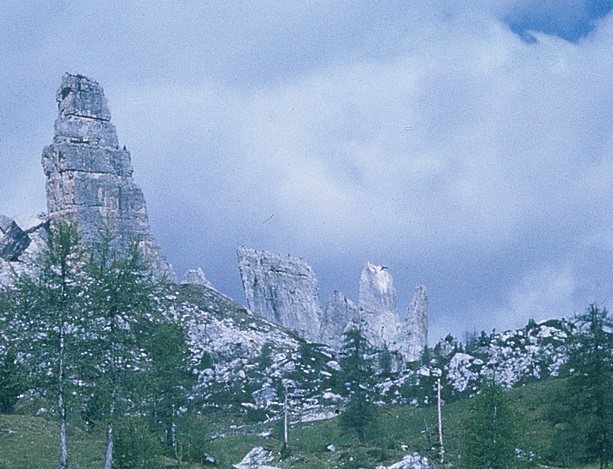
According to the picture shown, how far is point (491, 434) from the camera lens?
32.2m

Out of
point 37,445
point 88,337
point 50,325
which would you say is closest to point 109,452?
point 88,337

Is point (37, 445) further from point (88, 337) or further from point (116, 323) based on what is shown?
point (88, 337)

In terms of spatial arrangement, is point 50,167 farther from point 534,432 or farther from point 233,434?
point 534,432

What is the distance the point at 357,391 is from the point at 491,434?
31.2m

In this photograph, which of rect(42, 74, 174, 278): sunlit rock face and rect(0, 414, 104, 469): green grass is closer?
rect(0, 414, 104, 469): green grass

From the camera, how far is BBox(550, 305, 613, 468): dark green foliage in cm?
4031

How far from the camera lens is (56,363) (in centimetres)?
2942

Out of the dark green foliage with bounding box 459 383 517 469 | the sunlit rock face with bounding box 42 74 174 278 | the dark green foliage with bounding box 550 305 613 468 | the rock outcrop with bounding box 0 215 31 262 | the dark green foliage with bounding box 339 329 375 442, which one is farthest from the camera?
the sunlit rock face with bounding box 42 74 174 278

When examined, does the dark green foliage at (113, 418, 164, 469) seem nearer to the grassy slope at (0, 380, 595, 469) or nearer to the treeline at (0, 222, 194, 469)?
the treeline at (0, 222, 194, 469)

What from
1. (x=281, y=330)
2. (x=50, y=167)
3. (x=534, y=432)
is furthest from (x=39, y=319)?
(x=50, y=167)

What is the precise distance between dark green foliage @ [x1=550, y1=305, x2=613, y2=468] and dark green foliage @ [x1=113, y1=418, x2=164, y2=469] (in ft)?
74.9

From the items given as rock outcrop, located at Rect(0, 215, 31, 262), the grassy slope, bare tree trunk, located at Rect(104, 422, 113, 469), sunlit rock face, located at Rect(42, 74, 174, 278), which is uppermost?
sunlit rock face, located at Rect(42, 74, 174, 278)

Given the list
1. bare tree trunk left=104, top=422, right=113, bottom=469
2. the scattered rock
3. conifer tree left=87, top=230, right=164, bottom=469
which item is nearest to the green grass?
bare tree trunk left=104, top=422, right=113, bottom=469

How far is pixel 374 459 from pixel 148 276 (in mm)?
23480
